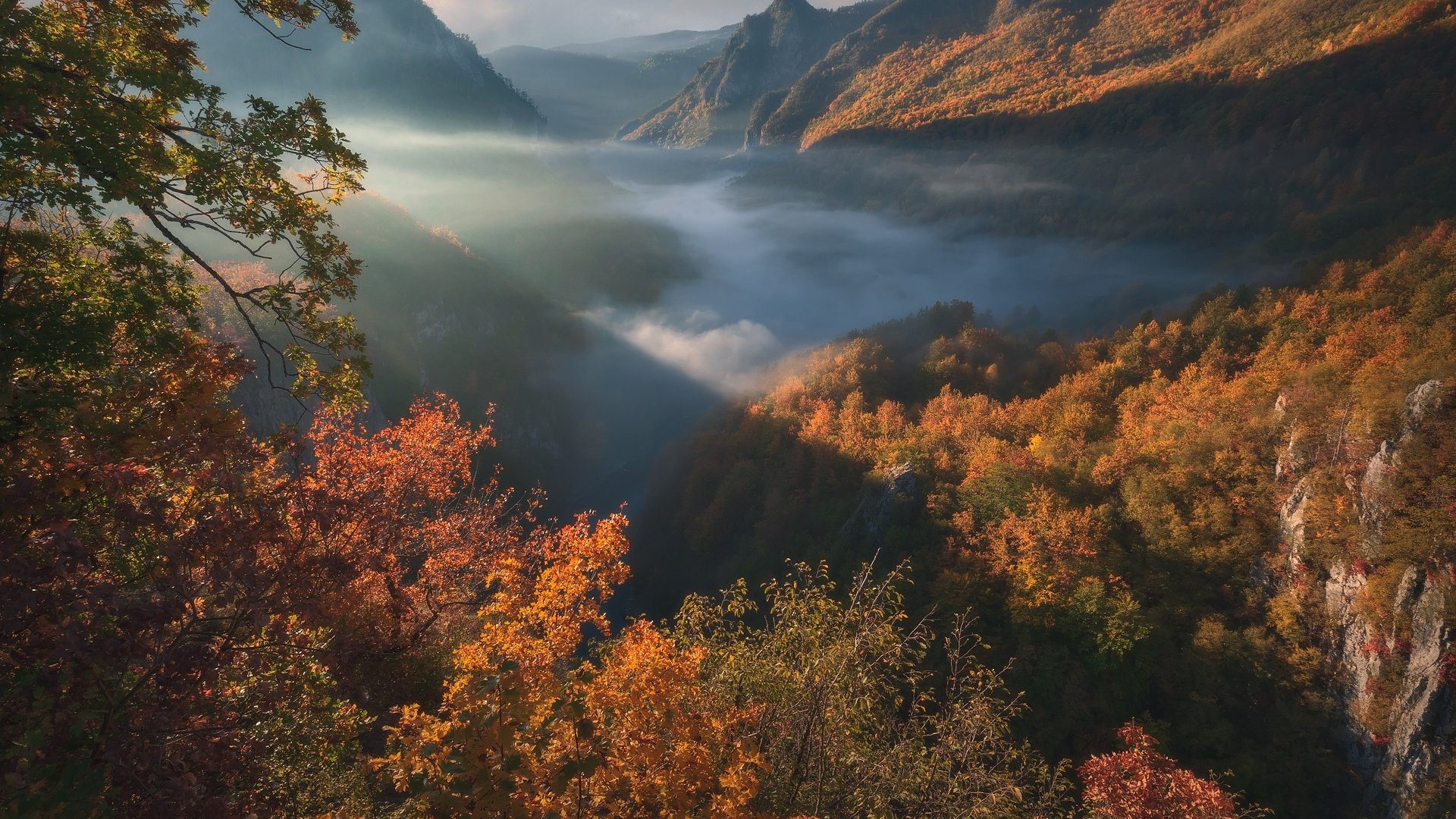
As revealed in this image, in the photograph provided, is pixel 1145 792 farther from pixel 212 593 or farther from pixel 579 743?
pixel 212 593

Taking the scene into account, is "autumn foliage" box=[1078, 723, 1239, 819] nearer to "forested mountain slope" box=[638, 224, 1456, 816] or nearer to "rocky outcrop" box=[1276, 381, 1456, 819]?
"forested mountain slope" box=[638, 224, 1456, 816]

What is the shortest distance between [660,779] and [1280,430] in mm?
44720

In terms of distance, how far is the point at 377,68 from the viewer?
16112 centimetres

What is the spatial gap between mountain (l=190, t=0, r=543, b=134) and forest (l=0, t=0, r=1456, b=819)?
15314 cm

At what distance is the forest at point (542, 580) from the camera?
17.0 feet

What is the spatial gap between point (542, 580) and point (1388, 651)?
1404 inches

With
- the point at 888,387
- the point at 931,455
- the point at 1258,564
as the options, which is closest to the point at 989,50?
the point at 888,387

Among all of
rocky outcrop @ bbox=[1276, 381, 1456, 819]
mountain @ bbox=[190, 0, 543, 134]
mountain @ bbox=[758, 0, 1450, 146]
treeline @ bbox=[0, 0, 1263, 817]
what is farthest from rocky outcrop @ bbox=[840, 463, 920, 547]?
mountain @ bbox=[190, 0, 543, 134]

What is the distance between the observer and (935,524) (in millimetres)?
42281

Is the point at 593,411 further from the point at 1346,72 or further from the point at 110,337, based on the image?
the point at 1346,72

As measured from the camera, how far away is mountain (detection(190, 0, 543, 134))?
145125mm

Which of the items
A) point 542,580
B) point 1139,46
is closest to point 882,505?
point 542,580

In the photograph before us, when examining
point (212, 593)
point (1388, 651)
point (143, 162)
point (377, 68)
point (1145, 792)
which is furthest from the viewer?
point (377, 68)

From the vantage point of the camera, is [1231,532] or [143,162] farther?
[1231,532]
